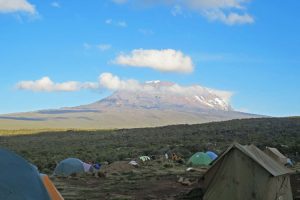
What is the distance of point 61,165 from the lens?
2100 cm

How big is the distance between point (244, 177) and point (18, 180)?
18.2ft

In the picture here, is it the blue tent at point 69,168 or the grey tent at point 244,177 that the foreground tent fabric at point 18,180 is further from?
the blue tent at point 69,168

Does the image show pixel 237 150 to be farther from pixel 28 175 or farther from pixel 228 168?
pixel 28 175

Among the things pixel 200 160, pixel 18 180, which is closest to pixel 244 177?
pixel 18 180

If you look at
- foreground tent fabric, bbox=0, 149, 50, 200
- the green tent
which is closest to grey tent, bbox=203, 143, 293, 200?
foreground tent fabric, bbox=0, 149, 50, 200

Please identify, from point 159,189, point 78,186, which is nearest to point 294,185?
point 159,189

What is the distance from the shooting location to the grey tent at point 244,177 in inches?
440

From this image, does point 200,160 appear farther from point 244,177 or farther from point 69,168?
point 244,177

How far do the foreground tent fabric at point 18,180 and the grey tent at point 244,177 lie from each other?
484 centimetres

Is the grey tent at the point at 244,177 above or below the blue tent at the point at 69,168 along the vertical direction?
above

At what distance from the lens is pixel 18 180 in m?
8.16

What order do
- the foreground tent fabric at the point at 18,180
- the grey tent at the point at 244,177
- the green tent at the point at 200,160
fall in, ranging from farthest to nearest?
the green tent at the point at 200,160
the grey tent at the point at 244,177
the foreground tent fabric at the point at 18,180

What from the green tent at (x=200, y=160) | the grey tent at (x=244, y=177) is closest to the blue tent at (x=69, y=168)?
the green tent at (x=200, y=160)

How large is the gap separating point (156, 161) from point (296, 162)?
24.4 feet
